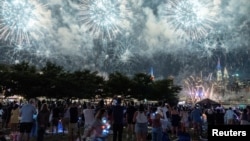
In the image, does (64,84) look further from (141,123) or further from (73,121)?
(141,123)

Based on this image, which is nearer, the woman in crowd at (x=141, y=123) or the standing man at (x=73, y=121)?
the woman in crowd at (x=141, y=123)

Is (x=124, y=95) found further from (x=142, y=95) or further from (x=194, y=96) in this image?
(x=194, y=96)

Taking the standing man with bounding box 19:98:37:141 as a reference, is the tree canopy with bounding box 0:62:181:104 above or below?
above

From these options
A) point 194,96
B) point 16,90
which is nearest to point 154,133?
point 16,90

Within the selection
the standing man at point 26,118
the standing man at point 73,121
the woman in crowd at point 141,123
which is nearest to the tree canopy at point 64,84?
the standing man at point 73,121

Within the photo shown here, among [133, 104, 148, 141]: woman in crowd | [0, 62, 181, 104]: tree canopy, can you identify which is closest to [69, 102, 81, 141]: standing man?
[133, 104, 148, 141]: woman in crowd

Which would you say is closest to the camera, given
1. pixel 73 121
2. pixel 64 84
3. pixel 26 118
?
pixel 26 118

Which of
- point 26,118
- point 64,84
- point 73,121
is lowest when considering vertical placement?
point 73,121

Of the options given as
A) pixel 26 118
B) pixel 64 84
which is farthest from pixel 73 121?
pixel 64 84

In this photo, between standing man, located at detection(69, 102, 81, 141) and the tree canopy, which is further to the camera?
the tree canopy

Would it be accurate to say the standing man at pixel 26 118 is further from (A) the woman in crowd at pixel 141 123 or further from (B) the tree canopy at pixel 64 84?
(B) the tree canopy at pixel 64 84

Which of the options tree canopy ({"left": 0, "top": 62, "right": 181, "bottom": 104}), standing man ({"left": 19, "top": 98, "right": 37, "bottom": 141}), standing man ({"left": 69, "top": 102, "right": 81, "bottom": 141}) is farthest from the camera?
tree canopy ({"left": 0, "top": 62, "right": 181, "bottom": 104})

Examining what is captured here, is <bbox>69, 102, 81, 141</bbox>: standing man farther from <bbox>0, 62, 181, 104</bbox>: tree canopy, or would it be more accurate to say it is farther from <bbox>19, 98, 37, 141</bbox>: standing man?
<bbox>0, 62, 181, 104</bbox>: tree canopy

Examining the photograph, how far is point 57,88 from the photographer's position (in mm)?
55156
